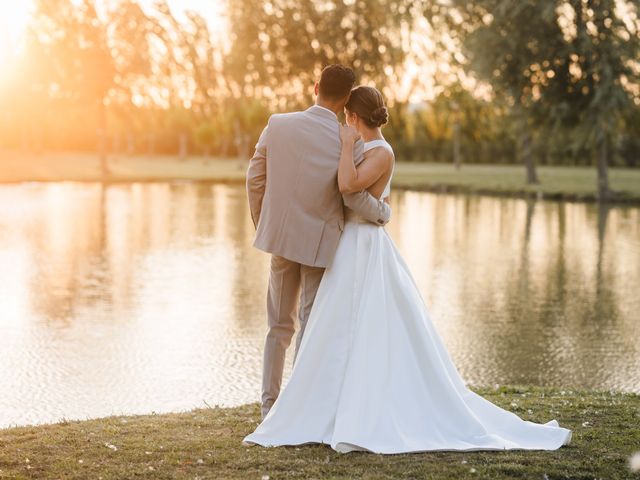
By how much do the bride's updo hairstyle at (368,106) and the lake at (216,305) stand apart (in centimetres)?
265

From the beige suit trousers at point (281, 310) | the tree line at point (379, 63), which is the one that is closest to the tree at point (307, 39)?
the tree line at point (379, 63)

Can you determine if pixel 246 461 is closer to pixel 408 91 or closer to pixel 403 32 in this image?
pixel 403 32

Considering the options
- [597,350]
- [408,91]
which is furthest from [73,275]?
[408,91]

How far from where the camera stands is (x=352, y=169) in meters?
5.13

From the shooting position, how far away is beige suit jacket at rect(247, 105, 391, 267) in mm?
5219

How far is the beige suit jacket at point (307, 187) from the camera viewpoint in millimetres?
5219

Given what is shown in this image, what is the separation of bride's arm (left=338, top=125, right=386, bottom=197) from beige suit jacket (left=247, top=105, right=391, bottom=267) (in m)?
0.06

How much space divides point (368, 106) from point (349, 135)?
22 cm

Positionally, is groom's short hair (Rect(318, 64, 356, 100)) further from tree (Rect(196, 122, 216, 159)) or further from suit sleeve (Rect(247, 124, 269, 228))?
tree (Rect(196, 122, 216, 159))

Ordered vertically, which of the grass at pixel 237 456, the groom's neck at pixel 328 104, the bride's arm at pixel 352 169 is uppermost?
the groom's neck at pixel 328 104

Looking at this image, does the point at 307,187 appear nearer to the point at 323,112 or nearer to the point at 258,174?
the point at 258,174

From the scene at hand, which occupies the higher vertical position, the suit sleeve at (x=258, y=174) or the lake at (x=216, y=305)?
the suit sleeve at (x=258, y=174)

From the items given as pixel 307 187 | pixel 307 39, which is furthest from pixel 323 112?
pixel 307 39

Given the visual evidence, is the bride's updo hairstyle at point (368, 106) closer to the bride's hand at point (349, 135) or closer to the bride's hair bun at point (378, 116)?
the bride's hair bun at point (378, 116)
